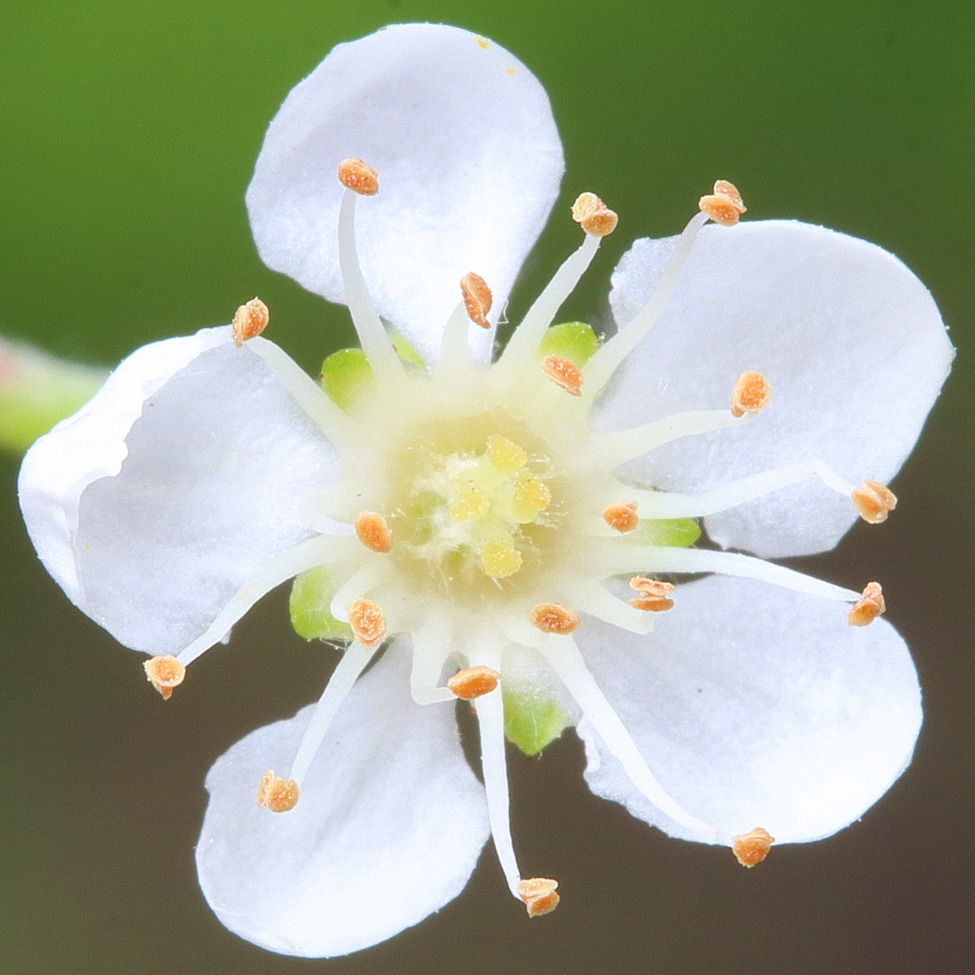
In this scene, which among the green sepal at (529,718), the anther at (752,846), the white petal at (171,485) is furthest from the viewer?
the green sepal at (529,718)

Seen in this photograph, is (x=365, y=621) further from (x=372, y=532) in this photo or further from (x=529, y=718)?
(x=529, y=718)

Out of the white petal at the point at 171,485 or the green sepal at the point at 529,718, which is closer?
the white petal at the point at 171,485

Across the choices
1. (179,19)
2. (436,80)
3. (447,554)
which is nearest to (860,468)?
(447,554)

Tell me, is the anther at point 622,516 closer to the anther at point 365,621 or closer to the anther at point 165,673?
the anther at point 365,621

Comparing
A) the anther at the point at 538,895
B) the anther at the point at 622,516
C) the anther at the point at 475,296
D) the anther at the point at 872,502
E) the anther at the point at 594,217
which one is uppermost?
the anther at the point at 594,217

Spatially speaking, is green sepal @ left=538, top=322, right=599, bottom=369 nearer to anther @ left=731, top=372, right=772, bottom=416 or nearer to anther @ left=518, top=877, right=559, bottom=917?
anther @ left=731, top=372, right=772, bottom=416

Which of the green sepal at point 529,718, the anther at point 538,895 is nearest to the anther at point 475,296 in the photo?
the green sepal at point 529,718

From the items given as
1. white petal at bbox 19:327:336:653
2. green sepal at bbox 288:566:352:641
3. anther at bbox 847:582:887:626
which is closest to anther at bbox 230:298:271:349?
white petal at bbox 19:327:336:653
